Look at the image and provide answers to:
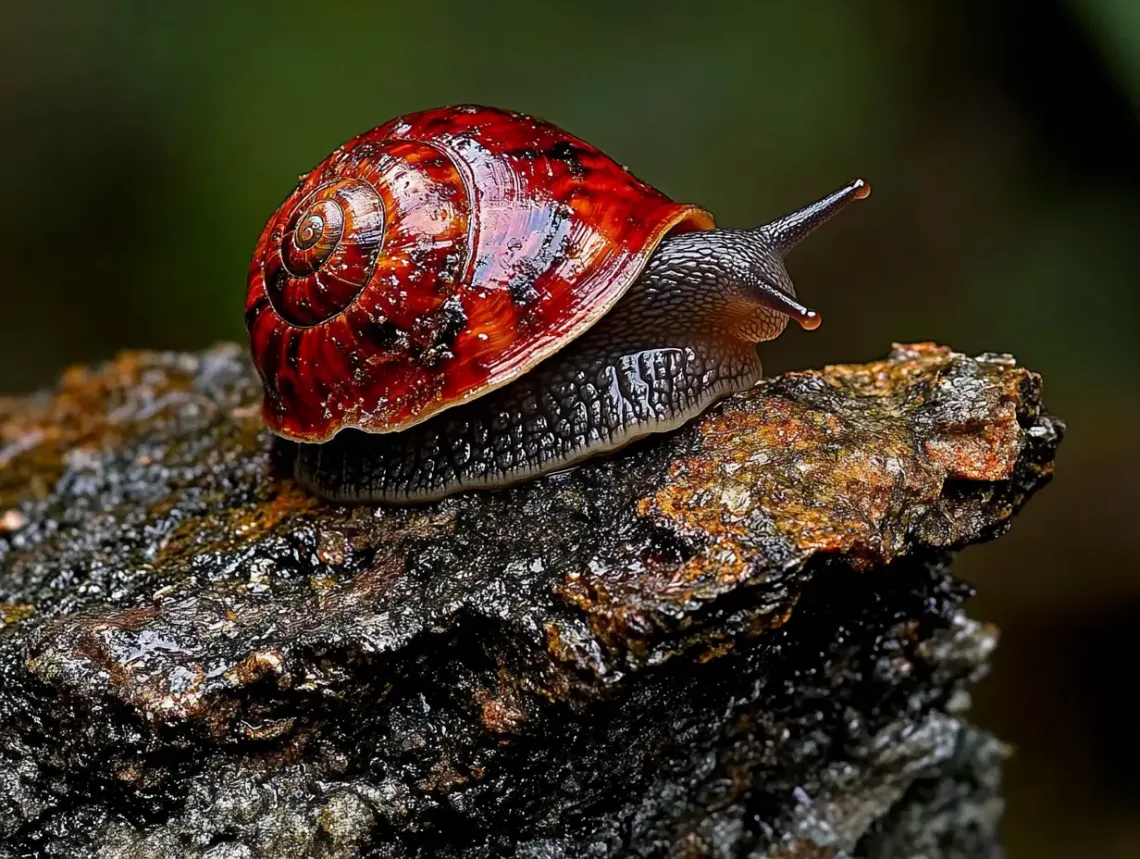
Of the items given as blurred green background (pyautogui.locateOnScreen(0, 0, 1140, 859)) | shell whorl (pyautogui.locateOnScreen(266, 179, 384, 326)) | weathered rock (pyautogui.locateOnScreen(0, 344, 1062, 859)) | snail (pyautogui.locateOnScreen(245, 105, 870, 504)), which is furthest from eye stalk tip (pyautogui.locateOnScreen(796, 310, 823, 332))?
blurred green background (pyautogui.locateOnScreen(0, 0, 1140, 859))


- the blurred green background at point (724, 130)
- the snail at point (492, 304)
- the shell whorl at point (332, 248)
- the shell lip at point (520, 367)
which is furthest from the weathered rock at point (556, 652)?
the blurred green background at point (724, 130)

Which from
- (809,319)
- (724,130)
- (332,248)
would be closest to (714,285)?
(809,319)

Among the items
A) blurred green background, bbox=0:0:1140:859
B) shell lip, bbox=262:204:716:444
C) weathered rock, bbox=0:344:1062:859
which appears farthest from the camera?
blurred green background, bbox=0:0:1140:859

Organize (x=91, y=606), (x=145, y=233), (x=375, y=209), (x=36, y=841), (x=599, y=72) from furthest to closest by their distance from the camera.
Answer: (x=145, y=233) < (x=599, y=72) < (x=91, y=606) < (x=375, y=209) < (x=36, y=841)

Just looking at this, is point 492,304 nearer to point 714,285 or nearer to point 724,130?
point 714,285

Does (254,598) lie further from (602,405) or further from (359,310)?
(602,405)

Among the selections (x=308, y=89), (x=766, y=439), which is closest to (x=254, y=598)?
(x=766, y=439)

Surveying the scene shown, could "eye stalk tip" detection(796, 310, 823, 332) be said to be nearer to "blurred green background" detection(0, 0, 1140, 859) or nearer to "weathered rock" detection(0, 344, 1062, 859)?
"weathered rock" detection(0, 344, 1062, 859)
